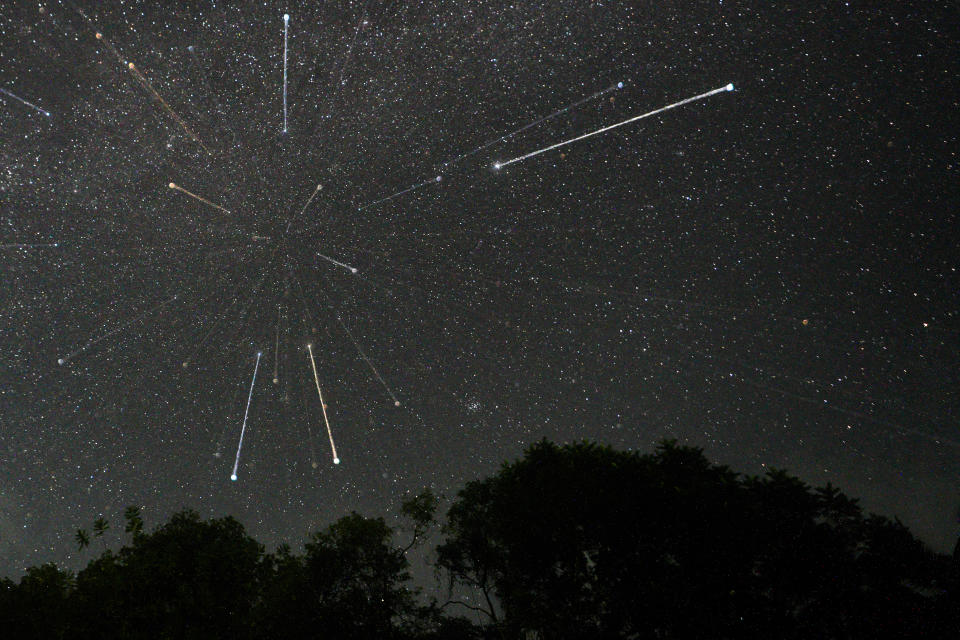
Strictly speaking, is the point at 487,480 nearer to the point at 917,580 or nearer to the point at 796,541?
the point at 796,541

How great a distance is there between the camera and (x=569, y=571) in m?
11.5

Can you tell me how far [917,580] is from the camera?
358 inches

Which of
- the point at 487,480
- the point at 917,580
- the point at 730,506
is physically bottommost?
the point at 917,580

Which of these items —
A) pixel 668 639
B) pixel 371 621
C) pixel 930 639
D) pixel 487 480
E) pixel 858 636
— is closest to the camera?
pixel 930 639

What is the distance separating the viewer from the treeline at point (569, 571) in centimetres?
926

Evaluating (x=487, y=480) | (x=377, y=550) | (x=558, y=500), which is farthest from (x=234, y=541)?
(x=558, y=500)

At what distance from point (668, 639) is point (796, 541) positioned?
9.83ft

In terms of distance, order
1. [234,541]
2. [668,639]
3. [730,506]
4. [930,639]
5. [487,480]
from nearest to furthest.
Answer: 1. [930,639]
2. [668,639]
3. [730,506]
4. [487,480]
5. [234,541]

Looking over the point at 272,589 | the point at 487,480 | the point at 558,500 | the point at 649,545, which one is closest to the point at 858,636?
the point at 649,545

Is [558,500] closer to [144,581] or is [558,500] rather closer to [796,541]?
[796,541]

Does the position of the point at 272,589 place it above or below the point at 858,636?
above

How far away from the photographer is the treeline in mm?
9258

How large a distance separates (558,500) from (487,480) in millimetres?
2731

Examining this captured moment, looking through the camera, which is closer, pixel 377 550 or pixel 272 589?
pixel 272 589
